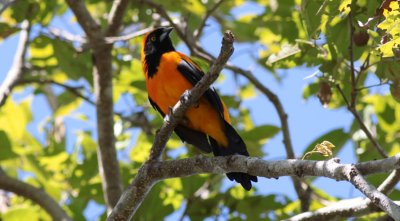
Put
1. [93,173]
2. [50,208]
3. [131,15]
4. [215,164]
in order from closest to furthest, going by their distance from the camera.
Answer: [215,164] < [50,208] < [93,173] < [131,15]

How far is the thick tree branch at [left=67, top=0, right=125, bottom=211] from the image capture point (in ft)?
19.5

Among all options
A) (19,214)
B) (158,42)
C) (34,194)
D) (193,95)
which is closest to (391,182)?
(193,95)

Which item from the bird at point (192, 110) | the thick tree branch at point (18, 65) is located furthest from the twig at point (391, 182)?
the thick tree branch at point (18, 65)

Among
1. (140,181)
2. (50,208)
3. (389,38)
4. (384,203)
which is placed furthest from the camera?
(50,208)

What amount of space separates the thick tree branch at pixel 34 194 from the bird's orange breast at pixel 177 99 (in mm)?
1270

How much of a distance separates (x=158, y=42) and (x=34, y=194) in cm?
153

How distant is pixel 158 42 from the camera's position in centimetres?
588

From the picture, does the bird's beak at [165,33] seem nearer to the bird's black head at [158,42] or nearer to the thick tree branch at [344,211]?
the bird's black head at [158,42]

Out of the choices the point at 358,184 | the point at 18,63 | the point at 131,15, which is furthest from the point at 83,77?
the point at 358,184

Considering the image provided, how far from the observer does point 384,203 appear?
8.24ft

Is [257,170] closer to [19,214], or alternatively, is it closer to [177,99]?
[177,99]

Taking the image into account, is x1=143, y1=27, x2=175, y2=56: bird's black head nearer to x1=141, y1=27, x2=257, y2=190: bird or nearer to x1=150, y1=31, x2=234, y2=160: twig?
x1=141, y1=27, x2=257, y2=190: bird

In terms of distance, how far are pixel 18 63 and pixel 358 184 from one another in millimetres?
4704

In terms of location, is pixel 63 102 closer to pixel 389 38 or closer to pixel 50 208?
pixel 50 208
